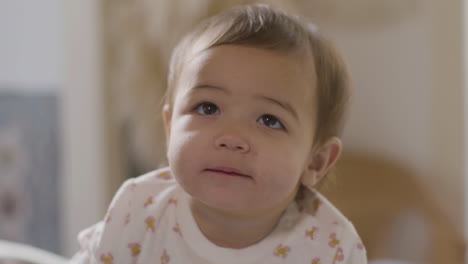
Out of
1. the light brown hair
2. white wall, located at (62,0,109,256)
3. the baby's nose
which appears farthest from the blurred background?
the baby's nose

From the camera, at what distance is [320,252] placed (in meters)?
0.79

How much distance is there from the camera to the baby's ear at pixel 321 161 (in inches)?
32.9

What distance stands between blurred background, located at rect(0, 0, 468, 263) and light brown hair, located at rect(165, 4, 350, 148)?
79 cm

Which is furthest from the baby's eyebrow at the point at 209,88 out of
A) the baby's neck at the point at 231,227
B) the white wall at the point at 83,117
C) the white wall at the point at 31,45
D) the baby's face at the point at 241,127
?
the white wall at the point at 31,45

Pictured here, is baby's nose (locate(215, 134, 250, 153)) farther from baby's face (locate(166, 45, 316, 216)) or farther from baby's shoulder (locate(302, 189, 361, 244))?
baby's shoulder (locate(302, 189, 361, 244))

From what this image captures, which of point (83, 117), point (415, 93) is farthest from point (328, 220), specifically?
point (415, 93)

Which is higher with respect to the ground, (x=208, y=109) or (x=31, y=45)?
(x=208, y=109)

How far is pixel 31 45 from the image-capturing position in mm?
2070

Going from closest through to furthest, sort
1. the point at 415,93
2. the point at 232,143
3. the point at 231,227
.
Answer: the point at 232,143
the point at 231,227
the point at 415,93

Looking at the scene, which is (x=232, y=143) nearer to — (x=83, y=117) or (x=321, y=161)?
(x=321, y=161)

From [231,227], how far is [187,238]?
6 centimetres

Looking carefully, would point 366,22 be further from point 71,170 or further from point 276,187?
point 276,187

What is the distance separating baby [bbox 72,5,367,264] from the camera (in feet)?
2.33

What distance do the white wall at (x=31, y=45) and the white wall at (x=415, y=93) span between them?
3.78 feet
